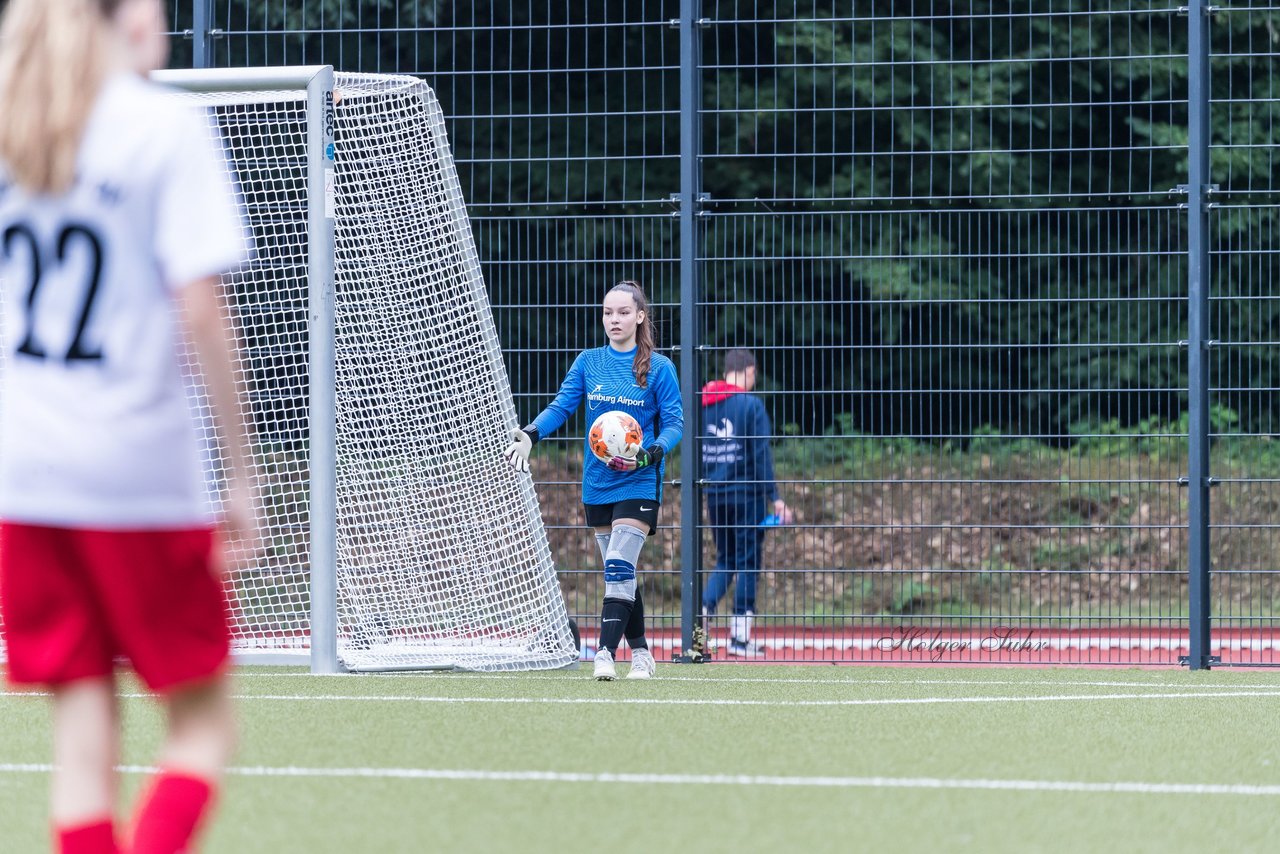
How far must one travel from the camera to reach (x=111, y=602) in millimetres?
3127

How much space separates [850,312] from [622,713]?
3.95m

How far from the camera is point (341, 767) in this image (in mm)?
5371

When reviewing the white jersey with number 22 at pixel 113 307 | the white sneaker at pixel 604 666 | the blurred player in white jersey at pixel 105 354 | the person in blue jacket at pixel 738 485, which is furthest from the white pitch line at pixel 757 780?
the person in blue jacket at pixel 738 485

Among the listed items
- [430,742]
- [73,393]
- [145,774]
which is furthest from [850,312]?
[73,393]

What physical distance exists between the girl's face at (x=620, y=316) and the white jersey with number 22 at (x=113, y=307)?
5507mm

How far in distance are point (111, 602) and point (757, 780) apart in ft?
8.00

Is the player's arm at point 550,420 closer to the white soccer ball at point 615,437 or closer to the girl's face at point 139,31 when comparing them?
the white soccer ball at point 615,437

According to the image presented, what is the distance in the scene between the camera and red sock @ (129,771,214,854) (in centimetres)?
315

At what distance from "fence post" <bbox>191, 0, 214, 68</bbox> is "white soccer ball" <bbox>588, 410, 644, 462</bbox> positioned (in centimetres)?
361

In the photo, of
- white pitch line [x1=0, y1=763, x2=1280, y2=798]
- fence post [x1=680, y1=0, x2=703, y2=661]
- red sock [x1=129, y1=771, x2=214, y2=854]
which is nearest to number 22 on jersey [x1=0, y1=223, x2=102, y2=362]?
red sock [x1=129, y1=771, x2=214, y2=854]

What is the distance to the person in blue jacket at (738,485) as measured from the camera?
1015 cm

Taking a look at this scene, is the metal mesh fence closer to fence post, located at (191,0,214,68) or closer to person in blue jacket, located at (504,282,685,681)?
fence post, located at (191,0,214,68)

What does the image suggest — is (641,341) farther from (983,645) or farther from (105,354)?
(105,354)

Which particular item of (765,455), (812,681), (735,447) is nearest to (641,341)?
(735,447)
